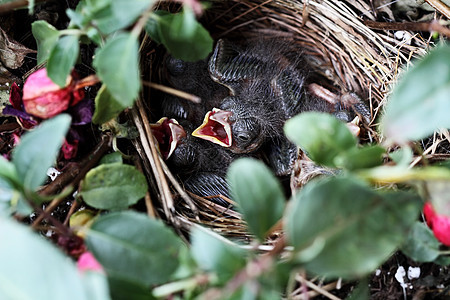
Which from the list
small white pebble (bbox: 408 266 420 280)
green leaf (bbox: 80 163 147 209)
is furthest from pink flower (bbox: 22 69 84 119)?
small white pebble (bbox: 408 266 420 280)

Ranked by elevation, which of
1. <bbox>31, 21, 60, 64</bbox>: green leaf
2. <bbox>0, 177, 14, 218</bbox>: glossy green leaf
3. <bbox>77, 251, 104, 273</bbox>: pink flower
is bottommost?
<bbox>77, 251, 104, 273</bbox>: pink flower

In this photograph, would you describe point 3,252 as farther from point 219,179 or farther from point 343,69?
point 343,69

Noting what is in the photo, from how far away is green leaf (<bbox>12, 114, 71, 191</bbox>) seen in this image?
A: 639 millimetres

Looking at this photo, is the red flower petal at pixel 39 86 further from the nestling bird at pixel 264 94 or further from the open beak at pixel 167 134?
the nestling bird at pixel 264 94

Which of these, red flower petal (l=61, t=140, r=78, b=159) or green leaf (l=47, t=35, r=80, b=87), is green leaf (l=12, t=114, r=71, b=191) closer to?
green leaf (l=47, t=35, r=80, b=87)

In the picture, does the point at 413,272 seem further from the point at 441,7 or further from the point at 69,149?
the point at 69,149

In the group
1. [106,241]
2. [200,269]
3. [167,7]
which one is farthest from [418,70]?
[167,7]

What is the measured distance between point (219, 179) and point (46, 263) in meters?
0.92

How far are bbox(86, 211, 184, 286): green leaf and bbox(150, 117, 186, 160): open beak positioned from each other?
0.64 metres

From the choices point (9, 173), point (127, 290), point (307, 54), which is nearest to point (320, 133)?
point (127, 290)

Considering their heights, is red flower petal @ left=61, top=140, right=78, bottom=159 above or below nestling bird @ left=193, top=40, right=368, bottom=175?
above

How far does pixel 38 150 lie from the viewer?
26.1 inches

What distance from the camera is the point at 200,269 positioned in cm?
64

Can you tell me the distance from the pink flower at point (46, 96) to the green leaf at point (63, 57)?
8 cm
